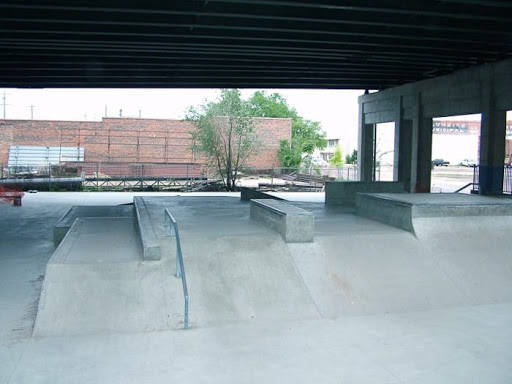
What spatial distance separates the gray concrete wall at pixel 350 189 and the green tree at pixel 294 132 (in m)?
30.7

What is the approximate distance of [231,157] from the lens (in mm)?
35094

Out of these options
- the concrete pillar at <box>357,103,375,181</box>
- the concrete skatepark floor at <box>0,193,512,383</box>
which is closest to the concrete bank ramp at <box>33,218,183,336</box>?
the concrete skatepark floor at <box>0,193,512,383</box>

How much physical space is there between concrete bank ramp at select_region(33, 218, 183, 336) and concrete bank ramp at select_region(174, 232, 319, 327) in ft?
1.32

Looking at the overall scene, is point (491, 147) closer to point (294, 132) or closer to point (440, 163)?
point (440, 163)

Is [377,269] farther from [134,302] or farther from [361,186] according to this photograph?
[361,186]

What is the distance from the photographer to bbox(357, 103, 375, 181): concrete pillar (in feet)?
94.2

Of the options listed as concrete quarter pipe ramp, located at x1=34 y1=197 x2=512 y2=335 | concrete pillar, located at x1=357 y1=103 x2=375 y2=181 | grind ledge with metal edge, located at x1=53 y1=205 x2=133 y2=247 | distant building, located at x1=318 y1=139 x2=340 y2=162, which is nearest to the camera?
concrete quarter pipe ramp, located at x1=34 y1=197 x2=512 y2=335

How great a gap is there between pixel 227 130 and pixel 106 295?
1139 inches

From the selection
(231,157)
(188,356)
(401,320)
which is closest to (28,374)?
(188,356)

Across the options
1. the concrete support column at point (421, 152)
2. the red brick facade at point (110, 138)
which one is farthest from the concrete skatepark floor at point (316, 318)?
the red brick facade at point (110, 138)

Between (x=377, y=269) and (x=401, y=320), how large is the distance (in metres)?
1.40

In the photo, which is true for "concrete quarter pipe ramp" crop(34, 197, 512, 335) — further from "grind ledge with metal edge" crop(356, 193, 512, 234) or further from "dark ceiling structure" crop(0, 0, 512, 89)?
"dark ceiling structure" crop(0, 0, 512, 89)

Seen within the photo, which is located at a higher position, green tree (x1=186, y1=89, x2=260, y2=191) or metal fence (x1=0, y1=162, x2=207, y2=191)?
green tree (x1=186, y1=89, x2=260, y2=191)

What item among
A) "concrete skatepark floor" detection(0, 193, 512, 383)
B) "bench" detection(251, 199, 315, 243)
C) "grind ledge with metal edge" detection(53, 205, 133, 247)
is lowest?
"concrete skatepark floor" detection(0, 193, 512, 383)
